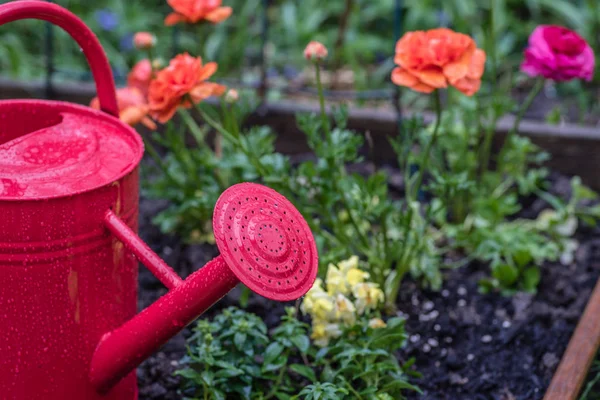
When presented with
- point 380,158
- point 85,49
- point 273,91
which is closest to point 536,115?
point 380,158

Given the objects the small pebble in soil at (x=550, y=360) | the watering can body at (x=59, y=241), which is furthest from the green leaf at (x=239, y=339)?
the small pebble in soil at (x=550, y=360)

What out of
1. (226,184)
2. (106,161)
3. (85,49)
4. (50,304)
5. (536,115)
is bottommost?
(536,115)

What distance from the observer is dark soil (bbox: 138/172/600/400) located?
1702 millimetres

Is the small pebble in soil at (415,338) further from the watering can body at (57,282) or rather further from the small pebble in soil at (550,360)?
the watering can body at (57,282)

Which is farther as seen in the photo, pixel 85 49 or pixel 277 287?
pixel 85 49

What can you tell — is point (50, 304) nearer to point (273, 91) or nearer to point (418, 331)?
point (418, 331)

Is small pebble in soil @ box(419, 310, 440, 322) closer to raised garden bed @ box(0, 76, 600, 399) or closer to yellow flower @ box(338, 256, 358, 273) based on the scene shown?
raised garden bed @ box(0, 76, 600, 399)

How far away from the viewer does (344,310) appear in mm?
1620

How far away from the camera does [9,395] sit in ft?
4.32

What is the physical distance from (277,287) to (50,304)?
365 mm

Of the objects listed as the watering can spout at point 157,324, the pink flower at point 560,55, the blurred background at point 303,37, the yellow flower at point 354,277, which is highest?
Answer: the pink flower at point 560,55

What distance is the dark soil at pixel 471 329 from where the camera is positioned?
170 cm

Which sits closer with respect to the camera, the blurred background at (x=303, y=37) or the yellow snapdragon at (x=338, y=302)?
the yellow snapdragon at (x=338, y=302)

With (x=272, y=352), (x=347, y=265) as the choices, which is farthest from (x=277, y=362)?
(x=347, y=265)
